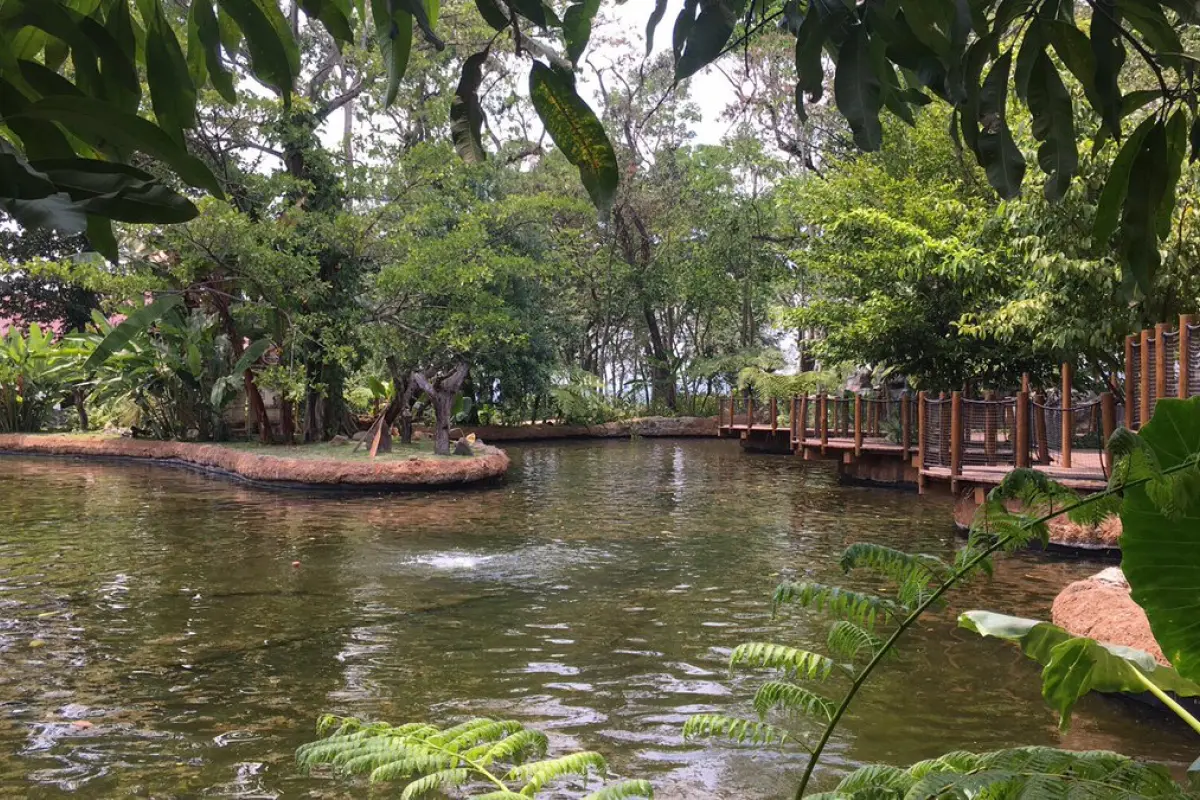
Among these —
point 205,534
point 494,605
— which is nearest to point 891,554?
point 494,605

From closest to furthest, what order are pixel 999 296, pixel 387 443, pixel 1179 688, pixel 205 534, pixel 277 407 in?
1. pixel 1179 688
2. pixel 205 534
3. pixel 999 296
4. pixel 387 443
5. pixel 277 407

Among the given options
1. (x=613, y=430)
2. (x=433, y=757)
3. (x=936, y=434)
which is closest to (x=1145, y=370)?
(x=936, y=434)

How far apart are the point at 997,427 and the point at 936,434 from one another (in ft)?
2.32

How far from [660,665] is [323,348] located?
13191mm

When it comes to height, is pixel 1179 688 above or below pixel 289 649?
above

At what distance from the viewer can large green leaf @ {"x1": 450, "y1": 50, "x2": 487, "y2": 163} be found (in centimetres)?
137

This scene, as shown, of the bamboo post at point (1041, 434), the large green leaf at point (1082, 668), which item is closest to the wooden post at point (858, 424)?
the bamboo post at point (1041, 434)

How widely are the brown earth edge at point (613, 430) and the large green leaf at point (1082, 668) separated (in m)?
23.4

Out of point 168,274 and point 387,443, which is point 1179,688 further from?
point 168,274

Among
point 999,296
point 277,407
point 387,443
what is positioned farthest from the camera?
point 277,407

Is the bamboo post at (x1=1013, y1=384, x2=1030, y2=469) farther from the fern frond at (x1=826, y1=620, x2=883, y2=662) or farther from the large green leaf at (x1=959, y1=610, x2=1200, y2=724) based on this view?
the fern frond at (x1=826, y1=620, x2=883, y2=662)

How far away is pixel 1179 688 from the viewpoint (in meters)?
2.27

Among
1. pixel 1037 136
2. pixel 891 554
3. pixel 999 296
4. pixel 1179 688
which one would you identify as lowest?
pixel 1179 688

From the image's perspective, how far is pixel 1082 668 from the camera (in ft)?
7.32
